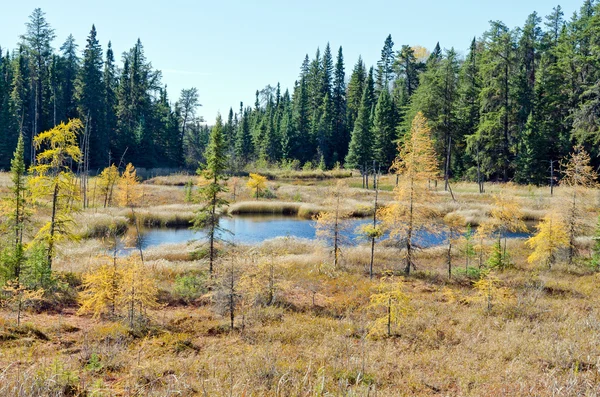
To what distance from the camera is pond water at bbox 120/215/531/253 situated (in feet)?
109

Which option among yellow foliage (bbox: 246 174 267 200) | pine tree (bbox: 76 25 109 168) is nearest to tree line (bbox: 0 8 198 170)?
pine tree (bbox: 76 25 109 168)

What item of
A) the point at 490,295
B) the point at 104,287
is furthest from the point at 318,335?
the point at 104,287

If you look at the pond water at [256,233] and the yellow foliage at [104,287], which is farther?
the pond water at [256,233]

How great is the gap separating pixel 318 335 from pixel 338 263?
40.9ft

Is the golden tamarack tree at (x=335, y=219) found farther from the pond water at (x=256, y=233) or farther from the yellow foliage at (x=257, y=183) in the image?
the yellow foliage at (x=257, y=183)

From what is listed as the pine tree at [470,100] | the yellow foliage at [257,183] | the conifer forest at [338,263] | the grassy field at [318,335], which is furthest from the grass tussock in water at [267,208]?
the pine tree at [470,100]

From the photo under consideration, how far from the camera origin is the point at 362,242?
32.8 metres

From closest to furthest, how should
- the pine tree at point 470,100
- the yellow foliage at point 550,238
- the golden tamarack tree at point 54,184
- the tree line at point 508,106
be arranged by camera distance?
the golden tamarack tree at point 54,184 → the yellow foliage at point 550,238 → the tree line at point 508,106 → the pine tree at point 470,100

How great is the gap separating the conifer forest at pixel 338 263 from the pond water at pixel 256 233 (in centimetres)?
42

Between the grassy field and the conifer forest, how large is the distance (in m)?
0.10

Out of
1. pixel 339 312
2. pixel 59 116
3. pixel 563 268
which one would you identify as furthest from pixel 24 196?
pixel 59 116

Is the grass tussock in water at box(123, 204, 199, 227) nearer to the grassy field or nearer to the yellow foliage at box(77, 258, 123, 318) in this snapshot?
the grassy field

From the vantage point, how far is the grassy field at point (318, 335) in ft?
25.1

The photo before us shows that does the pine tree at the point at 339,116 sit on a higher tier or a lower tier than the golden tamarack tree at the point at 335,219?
higher
